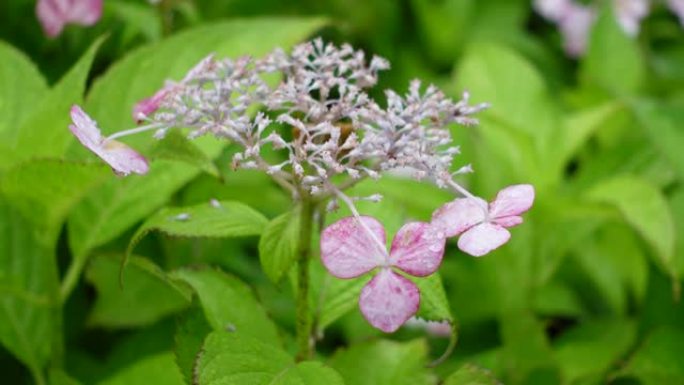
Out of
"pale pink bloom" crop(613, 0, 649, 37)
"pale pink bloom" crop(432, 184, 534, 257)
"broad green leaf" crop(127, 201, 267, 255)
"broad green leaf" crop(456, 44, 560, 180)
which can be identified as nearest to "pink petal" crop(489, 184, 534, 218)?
"pale pink bloom" crop(432, 184, 534, 257)

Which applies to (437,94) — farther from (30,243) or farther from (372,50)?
(372,50)

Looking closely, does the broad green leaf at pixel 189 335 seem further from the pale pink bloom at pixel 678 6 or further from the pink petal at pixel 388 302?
the pale pink bloom at pixel 678 6

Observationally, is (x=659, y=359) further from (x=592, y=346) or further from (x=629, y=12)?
(x=629, y=12)

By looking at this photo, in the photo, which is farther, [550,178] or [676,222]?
[676,222]

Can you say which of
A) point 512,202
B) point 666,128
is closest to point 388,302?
point 512,202

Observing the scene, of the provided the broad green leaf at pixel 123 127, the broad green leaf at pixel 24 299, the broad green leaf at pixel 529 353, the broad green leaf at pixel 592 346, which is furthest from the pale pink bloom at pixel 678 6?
the broad green leaf at pixel 24 299

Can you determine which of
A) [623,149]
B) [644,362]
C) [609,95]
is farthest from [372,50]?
[644,362]

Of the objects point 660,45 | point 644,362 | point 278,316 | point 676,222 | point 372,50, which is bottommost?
point 278,316
